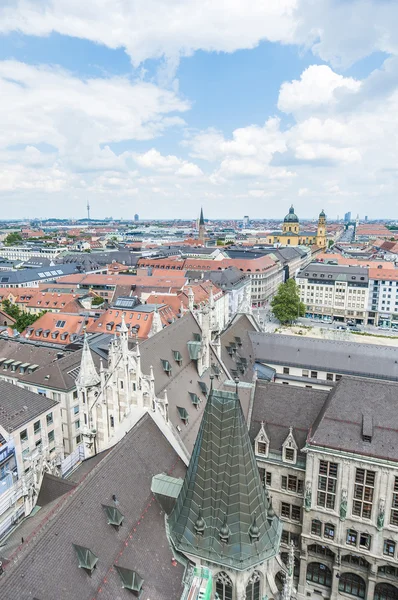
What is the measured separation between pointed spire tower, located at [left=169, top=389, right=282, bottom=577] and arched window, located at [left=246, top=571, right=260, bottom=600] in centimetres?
115

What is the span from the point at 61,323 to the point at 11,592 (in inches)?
2824

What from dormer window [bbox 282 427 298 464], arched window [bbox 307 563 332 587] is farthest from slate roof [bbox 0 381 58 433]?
arched window [bbox 307 563 332 587]

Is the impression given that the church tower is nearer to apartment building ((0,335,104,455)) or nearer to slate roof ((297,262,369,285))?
apartment building ((0,335,104,455))

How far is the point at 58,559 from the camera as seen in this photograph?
62.6 ft

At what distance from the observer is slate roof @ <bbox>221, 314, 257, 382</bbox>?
175 feet

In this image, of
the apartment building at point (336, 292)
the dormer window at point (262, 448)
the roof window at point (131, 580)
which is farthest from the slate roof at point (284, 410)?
the apartment building at point (336, 292)

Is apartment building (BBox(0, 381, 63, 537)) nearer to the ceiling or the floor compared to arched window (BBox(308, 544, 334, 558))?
nearer to the ceiling

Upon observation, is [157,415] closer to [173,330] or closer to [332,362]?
[173,330]

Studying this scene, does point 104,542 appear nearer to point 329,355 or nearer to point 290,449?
point 290,449

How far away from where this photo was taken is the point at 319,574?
120 feet

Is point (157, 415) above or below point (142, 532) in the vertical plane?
above

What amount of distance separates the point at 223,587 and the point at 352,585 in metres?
26.3

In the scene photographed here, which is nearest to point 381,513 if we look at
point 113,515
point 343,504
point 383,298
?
point 343,504

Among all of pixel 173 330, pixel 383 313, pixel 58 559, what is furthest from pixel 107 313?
pixel 383 313
